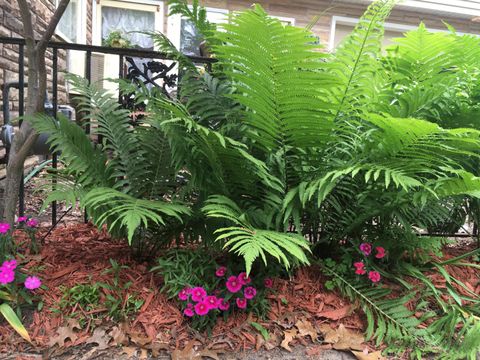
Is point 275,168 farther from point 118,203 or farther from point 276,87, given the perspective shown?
point 118,203

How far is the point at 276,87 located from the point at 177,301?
82 centimetres

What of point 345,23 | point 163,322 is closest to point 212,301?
point 163,322

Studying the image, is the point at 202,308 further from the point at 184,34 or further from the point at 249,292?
the point at 184,34

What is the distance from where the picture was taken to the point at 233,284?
1305 millimetres

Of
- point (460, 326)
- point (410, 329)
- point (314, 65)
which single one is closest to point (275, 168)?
point (314, 65)

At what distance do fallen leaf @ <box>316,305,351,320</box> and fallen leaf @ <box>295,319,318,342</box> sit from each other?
0.06 metres

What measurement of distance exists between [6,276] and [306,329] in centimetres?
103

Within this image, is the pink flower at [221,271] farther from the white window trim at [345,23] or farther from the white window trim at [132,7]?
the white window trim at [345,23]

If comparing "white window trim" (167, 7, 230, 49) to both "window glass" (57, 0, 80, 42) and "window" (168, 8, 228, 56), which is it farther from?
"window glass" (57, 0, 80, 42)

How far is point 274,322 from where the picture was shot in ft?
4.35

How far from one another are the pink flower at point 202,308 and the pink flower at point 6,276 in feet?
2.09

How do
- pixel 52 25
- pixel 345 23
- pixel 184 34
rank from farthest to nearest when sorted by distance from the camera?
1. pixel 345 23
2. pixel 184 34
3. pixel 52 25

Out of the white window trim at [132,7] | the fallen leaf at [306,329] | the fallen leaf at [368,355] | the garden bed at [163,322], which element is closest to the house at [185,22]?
the white window trim at [132,7]

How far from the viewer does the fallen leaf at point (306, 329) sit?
1.29 metres
